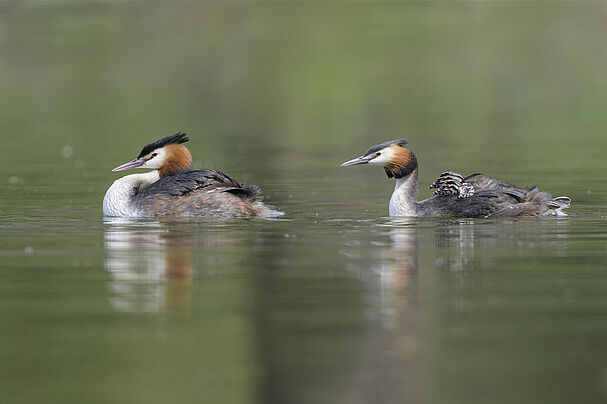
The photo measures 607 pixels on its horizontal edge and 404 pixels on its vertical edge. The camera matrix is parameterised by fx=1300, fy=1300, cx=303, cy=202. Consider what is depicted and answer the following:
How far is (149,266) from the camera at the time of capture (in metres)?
11.3

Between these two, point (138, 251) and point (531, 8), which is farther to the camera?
point (531, 8)

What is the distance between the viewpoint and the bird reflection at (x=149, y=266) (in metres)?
9.93

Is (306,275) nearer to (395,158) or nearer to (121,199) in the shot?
(395,158)

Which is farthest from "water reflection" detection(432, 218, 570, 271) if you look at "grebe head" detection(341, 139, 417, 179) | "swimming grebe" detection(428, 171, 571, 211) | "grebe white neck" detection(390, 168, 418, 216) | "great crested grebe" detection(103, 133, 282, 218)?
"great crested grebe" detection(103, 133, 282, 218)

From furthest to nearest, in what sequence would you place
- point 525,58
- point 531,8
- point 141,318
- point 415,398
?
1. point 531,8
2. point 525,58
3. point 141,318
4. point 415,398

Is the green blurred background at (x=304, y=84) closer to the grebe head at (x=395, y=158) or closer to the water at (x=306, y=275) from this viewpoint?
the water at (x=306, y=275)

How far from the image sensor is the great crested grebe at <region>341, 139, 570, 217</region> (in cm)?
1426

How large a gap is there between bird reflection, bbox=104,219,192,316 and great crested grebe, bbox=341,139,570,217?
2.40 metres

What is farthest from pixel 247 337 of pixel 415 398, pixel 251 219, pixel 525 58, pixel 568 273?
pixel 525 58

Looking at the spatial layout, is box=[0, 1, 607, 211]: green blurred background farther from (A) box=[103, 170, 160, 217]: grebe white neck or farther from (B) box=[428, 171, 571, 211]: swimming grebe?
(B) box=[428, 171, 571, 211]: swimming grebe

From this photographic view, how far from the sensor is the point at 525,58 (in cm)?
5828

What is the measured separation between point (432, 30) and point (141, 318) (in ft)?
206

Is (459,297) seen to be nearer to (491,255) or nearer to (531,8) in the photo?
(491,255)

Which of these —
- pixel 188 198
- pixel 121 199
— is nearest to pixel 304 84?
pixel 121 199
